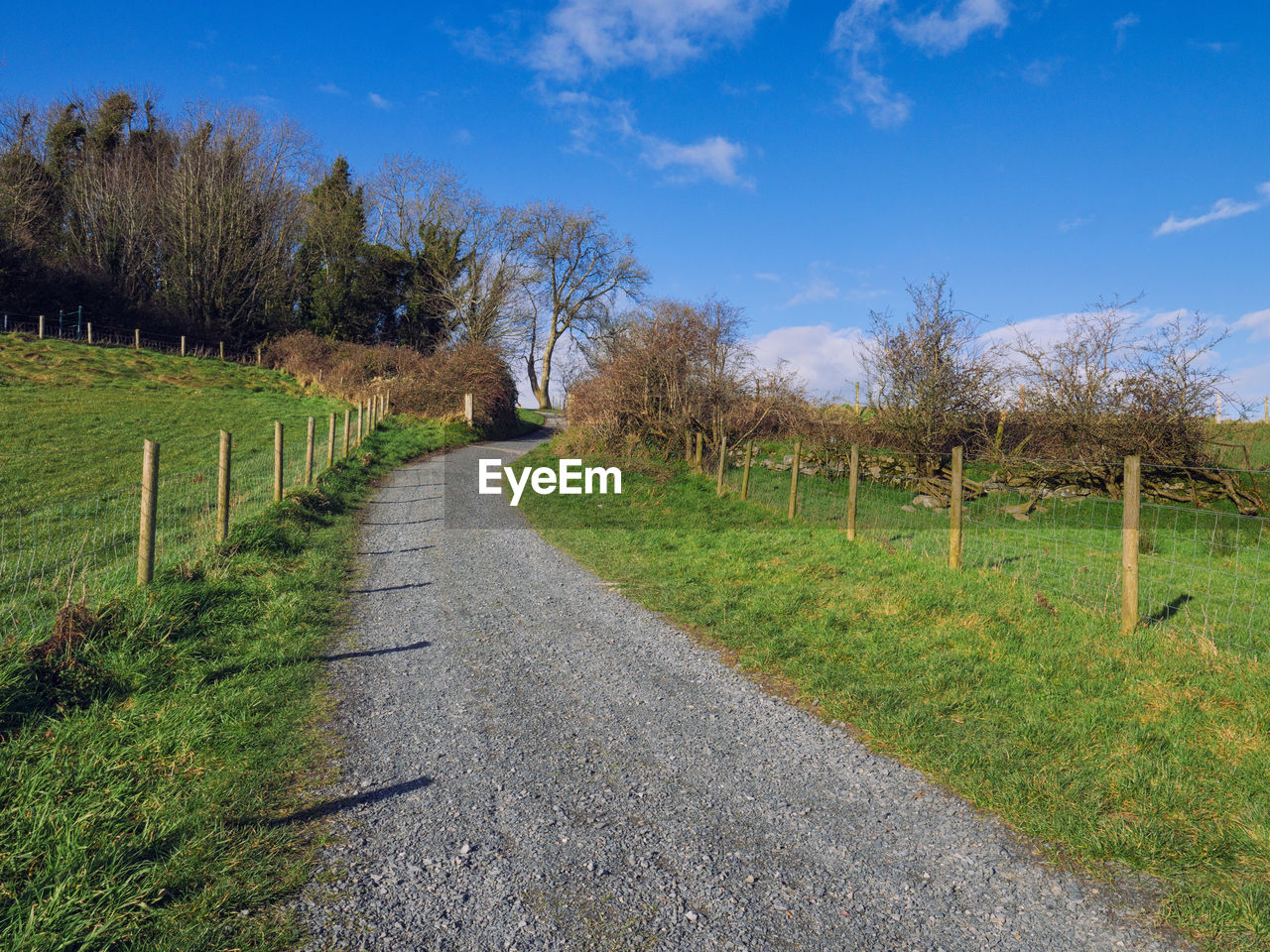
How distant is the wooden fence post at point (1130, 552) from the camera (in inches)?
257

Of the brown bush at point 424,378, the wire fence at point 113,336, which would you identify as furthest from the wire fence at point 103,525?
the wire fence at point 113,336

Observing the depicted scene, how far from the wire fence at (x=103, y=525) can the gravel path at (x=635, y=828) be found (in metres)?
2.66

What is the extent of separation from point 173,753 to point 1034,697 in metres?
5.44

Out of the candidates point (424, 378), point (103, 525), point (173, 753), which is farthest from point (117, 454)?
point (173, 753)

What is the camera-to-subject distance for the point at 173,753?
410 cm

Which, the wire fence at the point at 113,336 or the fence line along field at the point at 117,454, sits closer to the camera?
the fence line along field at the point at 117,454

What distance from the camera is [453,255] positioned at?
164 ft

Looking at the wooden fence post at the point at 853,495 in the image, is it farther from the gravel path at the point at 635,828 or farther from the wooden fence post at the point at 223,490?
the wooden fence post at the point at 223,490

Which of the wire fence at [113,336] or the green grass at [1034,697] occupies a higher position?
the wire fence at [113,336]

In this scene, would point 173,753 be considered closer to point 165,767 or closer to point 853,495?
point 165,767

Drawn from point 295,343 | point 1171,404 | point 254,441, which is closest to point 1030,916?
point 1171,404

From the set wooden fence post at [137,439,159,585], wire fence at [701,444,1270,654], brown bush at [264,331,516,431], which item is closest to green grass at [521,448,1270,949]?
wire fence at [701,444,1270,654]

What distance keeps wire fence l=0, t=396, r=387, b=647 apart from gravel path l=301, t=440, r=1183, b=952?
8.72 feet

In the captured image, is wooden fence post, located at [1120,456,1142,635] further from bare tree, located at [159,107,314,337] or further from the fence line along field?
bare tree, located at [159,107,314,337]
